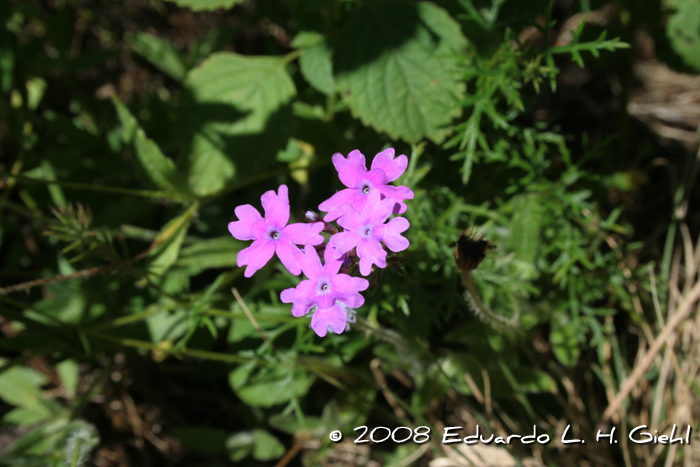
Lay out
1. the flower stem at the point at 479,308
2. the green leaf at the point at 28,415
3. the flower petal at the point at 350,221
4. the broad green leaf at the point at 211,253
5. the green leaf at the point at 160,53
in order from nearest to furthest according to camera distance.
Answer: the flower petal at the point at 350,221
the flower stem at the point at 479,308
the broad green leaf at the point at 211,253
the green leaf at the point at 28,415
the green leaf at the point at 160,53

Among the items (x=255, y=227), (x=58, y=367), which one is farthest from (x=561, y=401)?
(x=58, y=367)

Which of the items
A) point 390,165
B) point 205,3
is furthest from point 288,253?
point 205,3

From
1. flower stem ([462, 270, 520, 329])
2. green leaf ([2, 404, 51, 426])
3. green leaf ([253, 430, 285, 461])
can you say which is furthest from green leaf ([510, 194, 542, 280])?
green leaf ([2, 404, 51, 426])

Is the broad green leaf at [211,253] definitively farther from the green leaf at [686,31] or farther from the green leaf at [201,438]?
the green leaf at [686,31]

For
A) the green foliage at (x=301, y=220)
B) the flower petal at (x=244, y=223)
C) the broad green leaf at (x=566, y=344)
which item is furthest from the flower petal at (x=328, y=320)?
the broad green leaf at (x=566, y=344)

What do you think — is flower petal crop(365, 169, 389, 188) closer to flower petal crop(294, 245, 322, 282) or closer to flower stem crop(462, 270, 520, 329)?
flower petal crop(294, 245, 322, 282)

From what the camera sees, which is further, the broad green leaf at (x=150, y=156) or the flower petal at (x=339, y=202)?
the broad green leaf at (x=150, y=156)
